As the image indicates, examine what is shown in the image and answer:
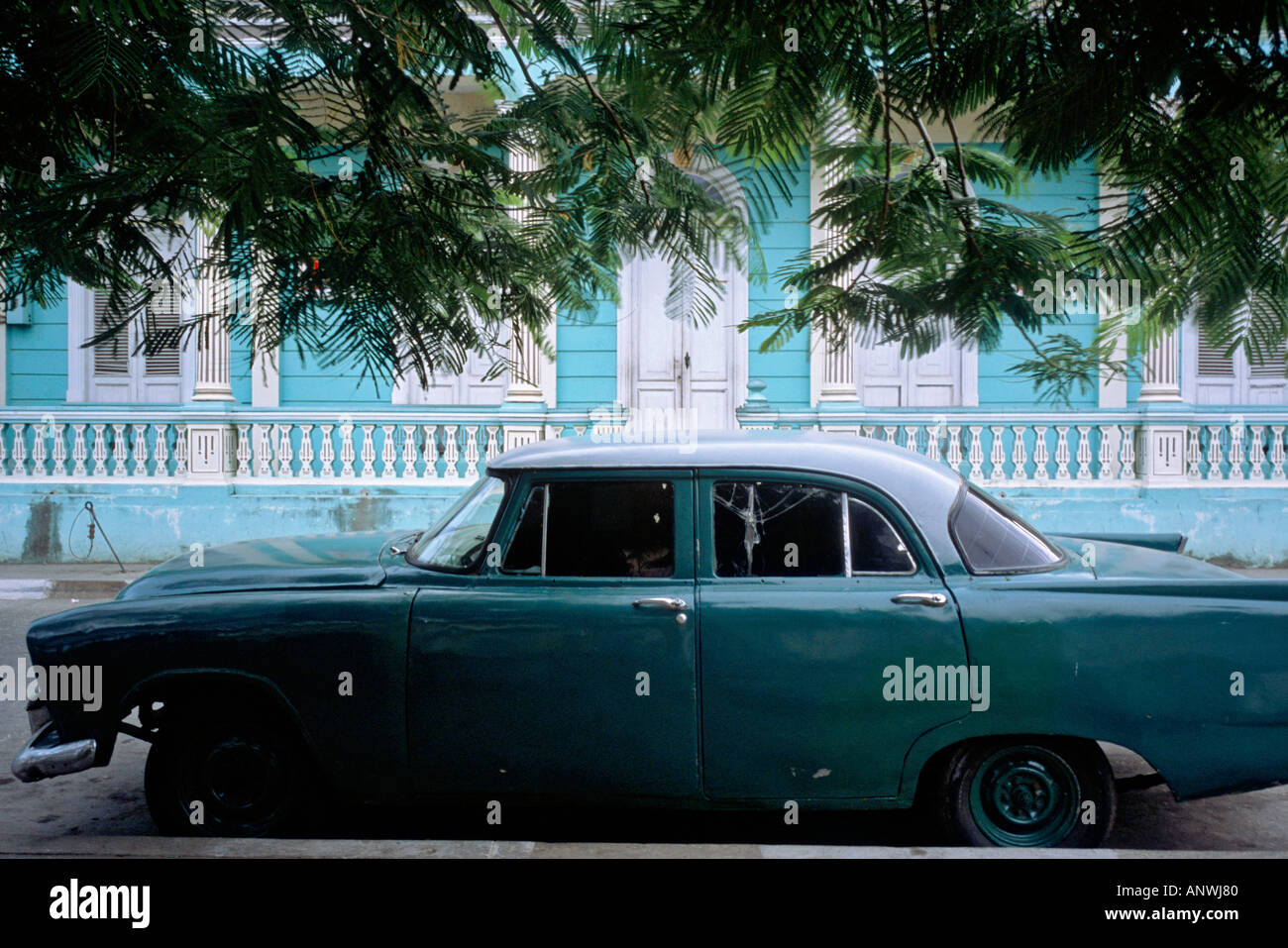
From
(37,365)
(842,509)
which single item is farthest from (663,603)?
(37,365)

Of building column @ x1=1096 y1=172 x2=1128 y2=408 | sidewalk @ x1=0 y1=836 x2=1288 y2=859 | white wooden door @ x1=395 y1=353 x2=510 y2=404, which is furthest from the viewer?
white wooden door @ x1=395 y1=353 x2=510 y2=404

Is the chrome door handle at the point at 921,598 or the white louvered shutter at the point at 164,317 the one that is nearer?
the white louvered shutter at the point at 164,317

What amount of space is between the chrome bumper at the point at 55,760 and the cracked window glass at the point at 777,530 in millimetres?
2313

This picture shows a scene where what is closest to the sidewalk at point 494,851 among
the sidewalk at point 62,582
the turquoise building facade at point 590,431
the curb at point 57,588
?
the sidewalk at point 62,582

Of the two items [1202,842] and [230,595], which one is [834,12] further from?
[1202,842]

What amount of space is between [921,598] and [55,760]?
304 centimetres

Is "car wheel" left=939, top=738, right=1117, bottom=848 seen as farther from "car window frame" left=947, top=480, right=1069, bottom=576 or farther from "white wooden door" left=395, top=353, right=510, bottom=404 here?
"white wooden door" left=395, top=353, right=510, bottom=404

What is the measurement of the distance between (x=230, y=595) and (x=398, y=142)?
1.94 meters

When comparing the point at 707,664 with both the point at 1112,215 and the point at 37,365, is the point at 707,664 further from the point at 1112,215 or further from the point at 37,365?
the point at 37,365

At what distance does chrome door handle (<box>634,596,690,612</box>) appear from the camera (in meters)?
3.29

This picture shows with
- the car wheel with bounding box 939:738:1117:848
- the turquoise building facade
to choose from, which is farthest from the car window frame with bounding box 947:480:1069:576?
the turquoise building facade

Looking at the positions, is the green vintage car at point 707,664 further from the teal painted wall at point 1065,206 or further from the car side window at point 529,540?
the teal painted wall at point 1065,206

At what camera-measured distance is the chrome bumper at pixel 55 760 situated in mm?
3383

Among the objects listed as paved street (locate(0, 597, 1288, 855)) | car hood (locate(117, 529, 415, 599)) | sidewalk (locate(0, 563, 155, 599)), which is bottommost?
paved street (locate(0, 597, 1288, 855))
